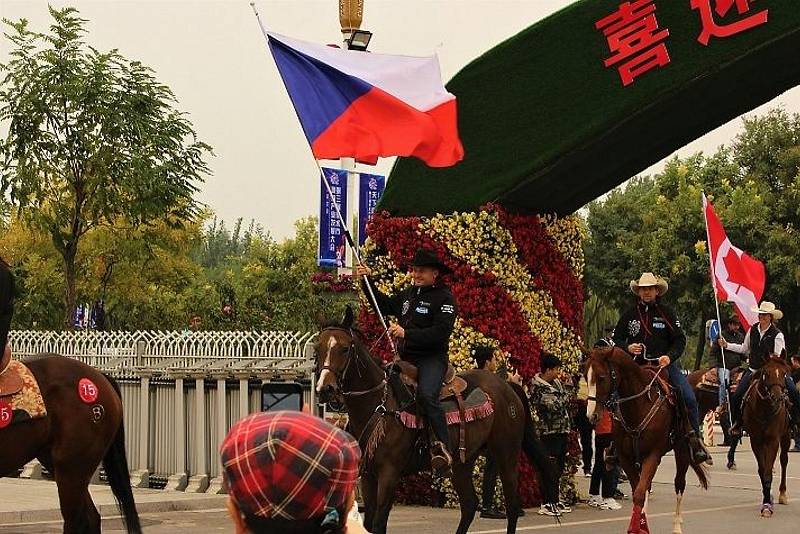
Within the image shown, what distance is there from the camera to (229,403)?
17.4 meters

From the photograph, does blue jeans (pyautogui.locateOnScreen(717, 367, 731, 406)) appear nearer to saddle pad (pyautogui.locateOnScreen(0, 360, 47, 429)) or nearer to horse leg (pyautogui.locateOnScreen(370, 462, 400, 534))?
horse leg (pyautogui.locateOnScreen(370, 462, 400, 534))

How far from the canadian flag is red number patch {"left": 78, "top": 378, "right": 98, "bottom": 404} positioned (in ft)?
40.3

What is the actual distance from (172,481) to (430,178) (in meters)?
5.28

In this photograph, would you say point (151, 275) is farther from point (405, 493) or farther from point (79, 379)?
point (79, 379)

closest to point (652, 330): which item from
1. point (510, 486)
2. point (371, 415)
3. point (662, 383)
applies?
point (662, 383)

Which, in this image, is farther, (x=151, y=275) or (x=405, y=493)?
(x=151, y=275)

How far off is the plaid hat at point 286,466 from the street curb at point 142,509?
1213 centimetres

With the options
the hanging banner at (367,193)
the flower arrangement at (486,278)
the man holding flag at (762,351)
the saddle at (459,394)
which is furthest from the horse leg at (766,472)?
the hanging banner at (367,193)

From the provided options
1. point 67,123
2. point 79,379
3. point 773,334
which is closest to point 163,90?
point 67,123

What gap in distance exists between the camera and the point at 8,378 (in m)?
10.5

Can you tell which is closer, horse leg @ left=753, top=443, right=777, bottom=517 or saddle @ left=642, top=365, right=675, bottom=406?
saddle @ left=642, top=365, right=675, bottom=406

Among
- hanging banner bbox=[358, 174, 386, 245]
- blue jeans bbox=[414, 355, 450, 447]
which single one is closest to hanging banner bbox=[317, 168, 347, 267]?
hanging banner bbox=[358, 174, 386, 245]

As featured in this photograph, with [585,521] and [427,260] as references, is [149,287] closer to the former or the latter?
[585,521]

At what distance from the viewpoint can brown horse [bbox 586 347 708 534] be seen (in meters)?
13.3
